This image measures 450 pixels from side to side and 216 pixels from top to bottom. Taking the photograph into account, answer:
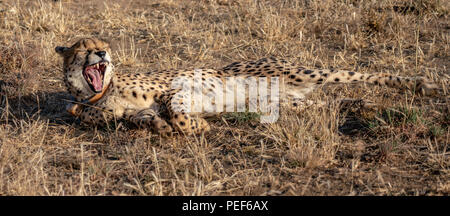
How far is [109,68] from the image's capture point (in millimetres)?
4480

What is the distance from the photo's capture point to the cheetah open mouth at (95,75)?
443cm

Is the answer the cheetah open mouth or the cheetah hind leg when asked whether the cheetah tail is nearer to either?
the cheetah hind leg

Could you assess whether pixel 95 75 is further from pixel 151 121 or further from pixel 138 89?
pixel 151 121

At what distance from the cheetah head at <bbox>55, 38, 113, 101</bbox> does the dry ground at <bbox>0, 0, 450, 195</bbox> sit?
337 millimetres

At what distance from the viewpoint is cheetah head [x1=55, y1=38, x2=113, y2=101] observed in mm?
4406

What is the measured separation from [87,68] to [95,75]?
0.28 ft

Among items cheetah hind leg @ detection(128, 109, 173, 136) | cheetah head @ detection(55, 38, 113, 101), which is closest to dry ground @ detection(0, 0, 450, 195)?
cheetah hind leg @ detection(128, 109, 173, 136)

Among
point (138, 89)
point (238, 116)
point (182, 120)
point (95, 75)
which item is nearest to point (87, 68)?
point (95, 75)

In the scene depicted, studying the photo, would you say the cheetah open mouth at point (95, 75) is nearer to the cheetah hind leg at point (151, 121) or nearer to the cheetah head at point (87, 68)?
the cheetah head at point (87, 68)

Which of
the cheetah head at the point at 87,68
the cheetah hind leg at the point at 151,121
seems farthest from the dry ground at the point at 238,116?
the cheetah head at the point at 87,68

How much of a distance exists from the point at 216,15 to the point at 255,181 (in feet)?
14.5

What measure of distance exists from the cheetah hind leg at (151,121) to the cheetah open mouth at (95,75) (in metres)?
0.37

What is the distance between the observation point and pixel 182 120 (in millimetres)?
4133

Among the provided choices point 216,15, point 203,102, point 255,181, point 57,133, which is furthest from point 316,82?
point 216,15
